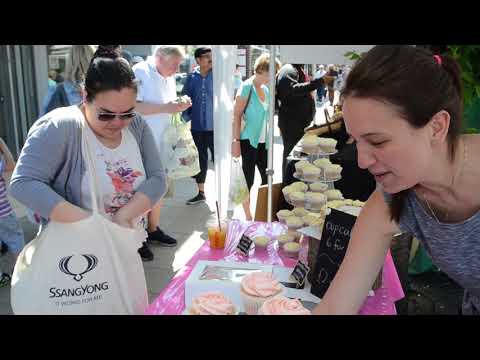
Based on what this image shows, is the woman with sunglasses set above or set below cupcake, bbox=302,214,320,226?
above

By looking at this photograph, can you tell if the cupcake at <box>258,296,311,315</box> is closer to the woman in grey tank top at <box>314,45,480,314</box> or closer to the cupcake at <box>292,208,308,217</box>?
the woman in grey tank top at <box>314,45,480,314</box>

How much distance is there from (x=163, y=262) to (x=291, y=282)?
7.80ft

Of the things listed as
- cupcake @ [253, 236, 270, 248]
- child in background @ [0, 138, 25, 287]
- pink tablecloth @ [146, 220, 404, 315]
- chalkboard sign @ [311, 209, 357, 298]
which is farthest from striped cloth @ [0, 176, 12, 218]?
chalkboard sign @ [311, 209, 357, 298]

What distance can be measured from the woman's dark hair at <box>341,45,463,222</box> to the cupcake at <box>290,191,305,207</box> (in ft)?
4.71

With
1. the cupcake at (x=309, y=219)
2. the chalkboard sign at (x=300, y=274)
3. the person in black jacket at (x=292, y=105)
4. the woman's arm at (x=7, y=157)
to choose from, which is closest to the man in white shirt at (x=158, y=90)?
the woman's arm at (x=7, y=157)

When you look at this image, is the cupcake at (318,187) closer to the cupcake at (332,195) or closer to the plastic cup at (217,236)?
the cupcake at (332,195)

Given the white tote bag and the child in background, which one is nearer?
the white tote bag

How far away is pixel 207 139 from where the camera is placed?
18.8 feet

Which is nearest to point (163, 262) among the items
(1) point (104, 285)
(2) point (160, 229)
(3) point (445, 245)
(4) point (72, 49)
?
(2) point (160, 229)

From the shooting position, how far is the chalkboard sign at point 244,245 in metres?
2.20

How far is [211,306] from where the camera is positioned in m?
1.37

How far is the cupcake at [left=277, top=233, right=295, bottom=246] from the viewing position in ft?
7.44

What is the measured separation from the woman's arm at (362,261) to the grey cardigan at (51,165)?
1111 mm

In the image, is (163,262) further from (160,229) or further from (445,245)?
(445,245)
